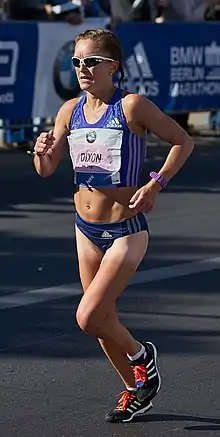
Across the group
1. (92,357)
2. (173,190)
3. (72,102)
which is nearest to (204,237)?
(173,190)

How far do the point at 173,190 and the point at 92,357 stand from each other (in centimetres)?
769

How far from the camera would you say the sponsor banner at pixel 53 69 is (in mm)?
16844

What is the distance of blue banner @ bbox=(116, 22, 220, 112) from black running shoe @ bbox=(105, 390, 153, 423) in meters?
11.9

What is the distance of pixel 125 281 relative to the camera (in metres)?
5.79

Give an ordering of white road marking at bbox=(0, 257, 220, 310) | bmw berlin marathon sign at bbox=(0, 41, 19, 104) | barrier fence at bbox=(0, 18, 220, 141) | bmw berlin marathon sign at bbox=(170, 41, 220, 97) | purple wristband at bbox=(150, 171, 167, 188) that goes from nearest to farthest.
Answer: purple wristband at bbox=(150, 171, 167, 188)
white road marking at bbox=(0, 257, 220, 310)
bmw berlin marathon sign at bbox=(0, 41, 19, 104)
barrier fence at bbox=(0, 18, 220, 141)
bmw berlin marathon sign at bbox=(170, 41, 220, 97)

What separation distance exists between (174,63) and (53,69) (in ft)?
8.18

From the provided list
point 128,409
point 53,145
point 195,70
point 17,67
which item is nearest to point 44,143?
point 53,145

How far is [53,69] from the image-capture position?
1700cm

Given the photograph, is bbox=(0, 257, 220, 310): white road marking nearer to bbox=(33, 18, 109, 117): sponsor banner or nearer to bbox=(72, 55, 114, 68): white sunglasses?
bbox=(72, 55, 114, 68): white sunglasses

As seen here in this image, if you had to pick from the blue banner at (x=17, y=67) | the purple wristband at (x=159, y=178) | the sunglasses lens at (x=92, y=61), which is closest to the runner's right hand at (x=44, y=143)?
the sunglasses lens at (x=92, y=61)

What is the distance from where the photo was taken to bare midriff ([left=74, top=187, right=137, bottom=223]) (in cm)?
580

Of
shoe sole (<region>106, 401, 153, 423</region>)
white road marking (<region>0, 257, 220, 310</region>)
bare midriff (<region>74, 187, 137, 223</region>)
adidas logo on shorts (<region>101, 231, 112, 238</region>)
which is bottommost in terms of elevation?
white road marking (<region>0, 257, 220, 310</region>)

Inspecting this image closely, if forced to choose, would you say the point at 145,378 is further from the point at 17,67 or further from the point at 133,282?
the point at 17,67

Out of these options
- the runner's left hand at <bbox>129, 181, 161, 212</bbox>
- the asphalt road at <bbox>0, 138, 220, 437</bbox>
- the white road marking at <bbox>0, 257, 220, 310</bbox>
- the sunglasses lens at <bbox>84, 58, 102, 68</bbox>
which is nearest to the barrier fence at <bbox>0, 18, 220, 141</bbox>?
the asphalt road at <bbox>0, 138, 220, 437</bbox>
